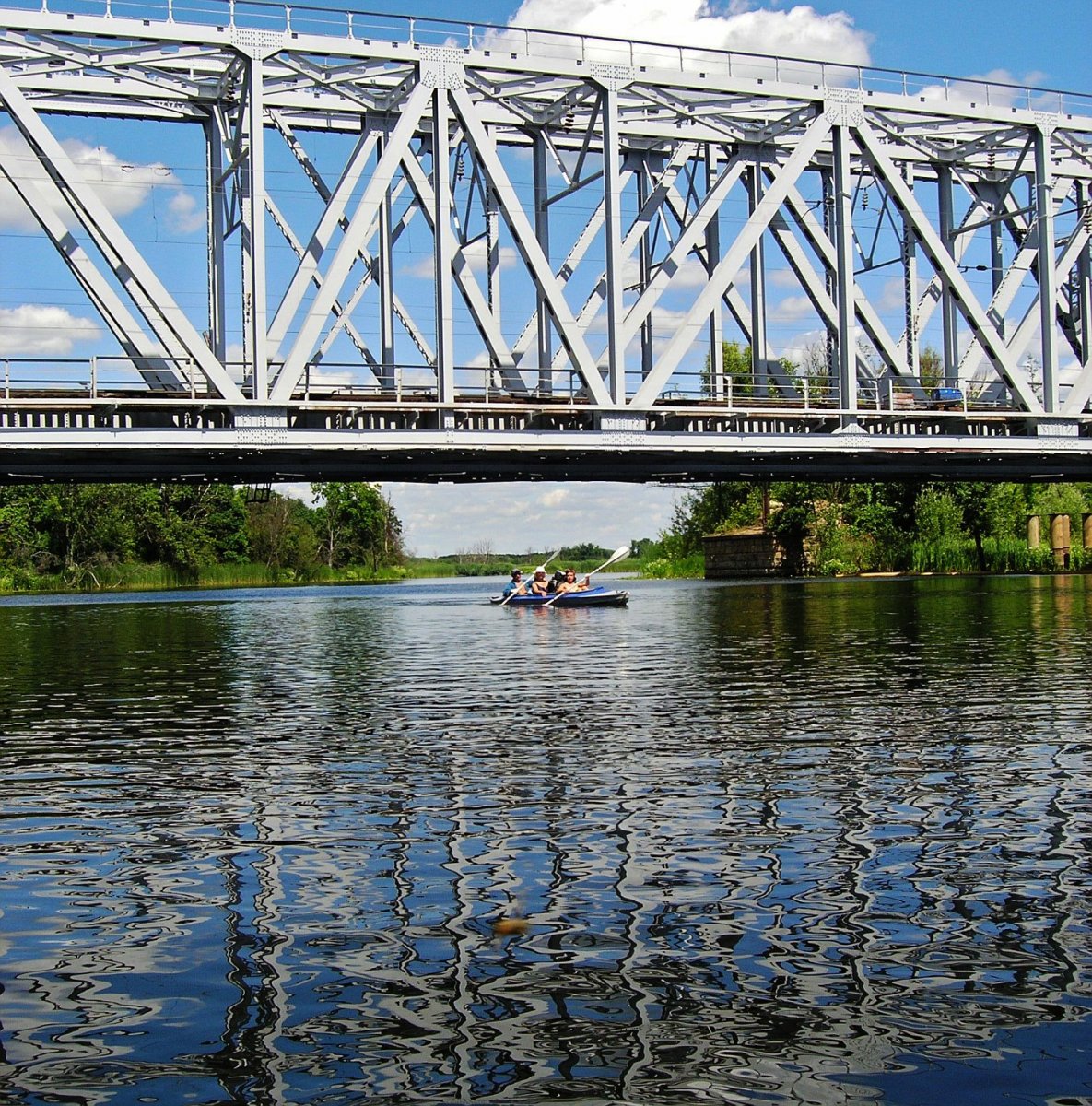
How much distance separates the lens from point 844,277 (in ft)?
154

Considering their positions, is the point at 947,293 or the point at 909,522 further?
the point at 909,522

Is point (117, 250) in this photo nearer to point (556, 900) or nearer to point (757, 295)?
point (757, 295)

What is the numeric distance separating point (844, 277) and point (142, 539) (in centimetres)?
7644

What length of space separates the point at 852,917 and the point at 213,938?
362 centimetres

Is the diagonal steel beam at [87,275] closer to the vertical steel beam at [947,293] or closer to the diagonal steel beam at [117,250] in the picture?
the diagonal steel beam at [117,250]

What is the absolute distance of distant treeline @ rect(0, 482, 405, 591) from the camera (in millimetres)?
104688

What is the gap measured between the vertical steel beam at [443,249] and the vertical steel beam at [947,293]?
21578 millimetres

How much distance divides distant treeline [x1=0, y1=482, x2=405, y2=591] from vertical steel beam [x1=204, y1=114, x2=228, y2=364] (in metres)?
45.8

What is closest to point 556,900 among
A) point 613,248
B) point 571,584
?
point 613,248

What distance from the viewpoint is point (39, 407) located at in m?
35.6

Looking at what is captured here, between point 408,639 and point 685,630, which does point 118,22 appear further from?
point 685,630

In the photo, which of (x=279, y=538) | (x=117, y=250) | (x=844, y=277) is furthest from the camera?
(x=279, y=538)

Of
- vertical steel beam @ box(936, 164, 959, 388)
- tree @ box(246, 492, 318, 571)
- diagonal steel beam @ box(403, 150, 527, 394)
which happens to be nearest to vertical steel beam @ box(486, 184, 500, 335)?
diagonal steel beam @ box(403, 150, 527, 394)

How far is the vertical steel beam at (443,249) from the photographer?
1596 inches
